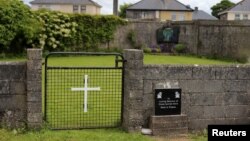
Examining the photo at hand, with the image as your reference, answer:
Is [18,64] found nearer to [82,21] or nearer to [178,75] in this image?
[178,75]

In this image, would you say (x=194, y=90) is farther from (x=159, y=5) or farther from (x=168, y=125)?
(x=159, y=5)

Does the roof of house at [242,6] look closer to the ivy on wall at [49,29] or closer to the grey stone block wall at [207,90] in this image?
the ivy on wall at [49,29]

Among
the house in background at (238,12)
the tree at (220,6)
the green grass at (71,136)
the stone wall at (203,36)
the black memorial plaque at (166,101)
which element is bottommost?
the green grass at (71,136)

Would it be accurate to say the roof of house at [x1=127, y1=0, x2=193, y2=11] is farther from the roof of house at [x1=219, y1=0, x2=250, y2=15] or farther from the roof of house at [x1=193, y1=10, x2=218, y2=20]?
the roof of house at [x1=219, y1=0, x2=250, y2=15]

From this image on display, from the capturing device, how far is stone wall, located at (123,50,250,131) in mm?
6852

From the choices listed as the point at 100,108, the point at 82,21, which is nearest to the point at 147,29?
the point at 82,21

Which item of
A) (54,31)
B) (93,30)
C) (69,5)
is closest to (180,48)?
(93,30)

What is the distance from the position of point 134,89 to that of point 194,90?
108 centimetres

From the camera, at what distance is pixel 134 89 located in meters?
6.84

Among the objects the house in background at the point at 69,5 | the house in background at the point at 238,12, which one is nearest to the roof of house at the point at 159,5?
the house in background at the point at 238,12

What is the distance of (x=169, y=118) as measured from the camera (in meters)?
6.95

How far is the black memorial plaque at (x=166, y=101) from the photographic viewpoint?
22.8ft

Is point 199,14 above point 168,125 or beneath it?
above

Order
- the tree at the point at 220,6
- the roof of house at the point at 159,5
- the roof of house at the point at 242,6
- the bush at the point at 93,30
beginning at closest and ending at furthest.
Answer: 1. the bush at the point at 93,30
2. the roof of house at the point at 159,5
3. the roof of house at the point at 242,6
4. the tree at the point at 220,6
